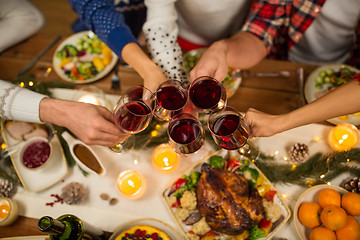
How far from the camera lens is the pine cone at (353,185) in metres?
1.14

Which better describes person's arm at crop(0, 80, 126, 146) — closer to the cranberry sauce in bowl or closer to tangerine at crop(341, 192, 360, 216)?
the cranberry sauce in bowl

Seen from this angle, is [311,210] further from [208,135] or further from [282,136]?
[208,135]

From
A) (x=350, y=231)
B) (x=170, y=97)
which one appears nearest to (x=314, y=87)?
(x=350, y=231)

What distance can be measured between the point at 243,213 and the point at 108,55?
1223 mm

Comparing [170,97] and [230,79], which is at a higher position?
[170,97]

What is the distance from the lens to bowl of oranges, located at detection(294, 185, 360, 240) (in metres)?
Result: 1.02

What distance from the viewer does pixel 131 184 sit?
1198 mm

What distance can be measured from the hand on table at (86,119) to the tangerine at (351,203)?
991 mm

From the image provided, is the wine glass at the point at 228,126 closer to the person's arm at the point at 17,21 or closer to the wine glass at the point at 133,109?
the wine glass at the point at 133,109

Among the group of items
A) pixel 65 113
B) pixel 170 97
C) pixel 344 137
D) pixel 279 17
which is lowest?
pixel 344 137

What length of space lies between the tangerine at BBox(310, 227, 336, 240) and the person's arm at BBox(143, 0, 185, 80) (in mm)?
928

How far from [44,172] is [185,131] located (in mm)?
795

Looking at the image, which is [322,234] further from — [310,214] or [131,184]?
[131,184]

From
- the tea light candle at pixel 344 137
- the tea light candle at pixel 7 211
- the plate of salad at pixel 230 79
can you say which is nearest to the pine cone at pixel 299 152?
the tea light candle at pixel 344 137
